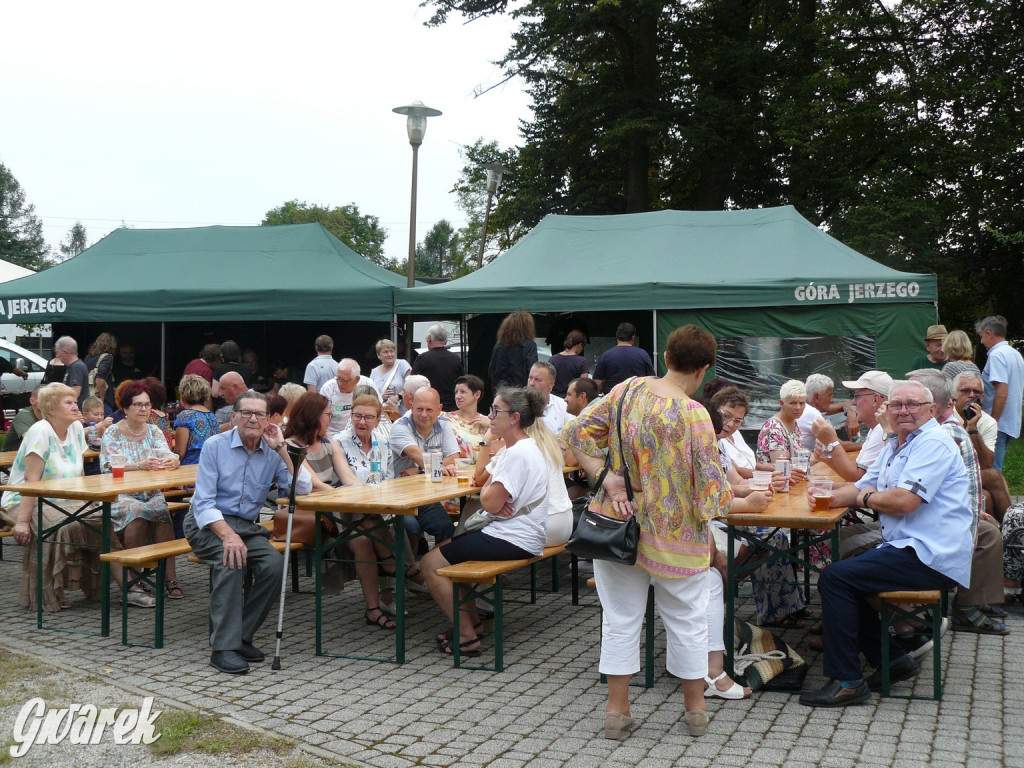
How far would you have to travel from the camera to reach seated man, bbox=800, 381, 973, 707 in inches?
172

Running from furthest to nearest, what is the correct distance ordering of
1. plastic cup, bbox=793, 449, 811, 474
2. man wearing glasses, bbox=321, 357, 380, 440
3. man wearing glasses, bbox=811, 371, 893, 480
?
man wearing glasses, bbox=321, 357, 380, 440, plastic cup, bbox=793, 449, 811, 474, man wearing glasses, bbox=811, 371, 893, 480

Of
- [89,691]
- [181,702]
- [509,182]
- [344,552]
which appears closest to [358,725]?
[181,702]

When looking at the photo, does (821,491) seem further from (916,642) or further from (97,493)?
(97,493)

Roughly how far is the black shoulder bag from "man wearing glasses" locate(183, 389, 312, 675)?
2.05 metres

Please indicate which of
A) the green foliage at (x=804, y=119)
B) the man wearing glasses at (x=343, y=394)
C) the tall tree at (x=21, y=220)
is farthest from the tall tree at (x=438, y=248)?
the man wearing glasses at (x=343, y=394)

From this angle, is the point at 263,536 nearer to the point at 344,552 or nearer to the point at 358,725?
the point at 344,552

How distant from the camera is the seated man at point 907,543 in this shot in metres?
4.36

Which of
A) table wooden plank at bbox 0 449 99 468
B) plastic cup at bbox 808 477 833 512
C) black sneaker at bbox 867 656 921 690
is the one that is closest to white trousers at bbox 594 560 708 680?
plastic cup at bbox 808 477 833 512

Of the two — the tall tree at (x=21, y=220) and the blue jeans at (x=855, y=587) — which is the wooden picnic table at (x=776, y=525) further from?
the tall tree at (x=21, y=220)

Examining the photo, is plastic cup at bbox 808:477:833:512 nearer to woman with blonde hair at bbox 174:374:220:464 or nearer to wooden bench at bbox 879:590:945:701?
wooden bench at bbox 879:590:945:701

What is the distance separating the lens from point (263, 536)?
214 inches

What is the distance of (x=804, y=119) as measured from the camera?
721 inches

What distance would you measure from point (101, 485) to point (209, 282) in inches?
294

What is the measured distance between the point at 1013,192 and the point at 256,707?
17215 millimetres
